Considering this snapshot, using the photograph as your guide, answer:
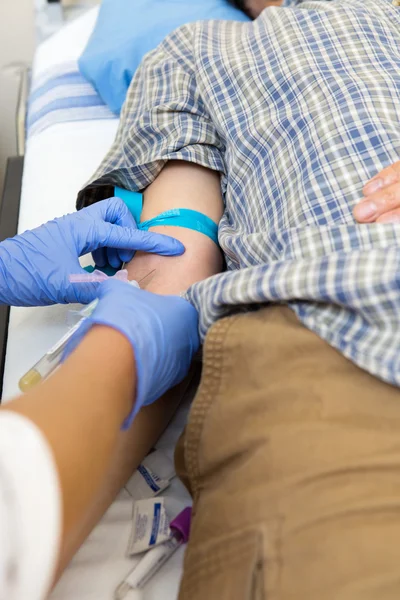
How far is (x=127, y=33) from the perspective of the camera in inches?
56.4

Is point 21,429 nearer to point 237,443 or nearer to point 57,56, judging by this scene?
point 237,443

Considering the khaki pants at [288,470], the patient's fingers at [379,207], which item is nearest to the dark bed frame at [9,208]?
the khaki pants at [288,470]

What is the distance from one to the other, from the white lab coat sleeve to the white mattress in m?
0.24

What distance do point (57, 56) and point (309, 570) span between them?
5.26 ft

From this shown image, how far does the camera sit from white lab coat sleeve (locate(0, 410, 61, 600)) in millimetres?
389

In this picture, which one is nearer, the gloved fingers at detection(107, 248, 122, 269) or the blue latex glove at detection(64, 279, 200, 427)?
the blue latex glove at detection(64, 279, 200, 427)

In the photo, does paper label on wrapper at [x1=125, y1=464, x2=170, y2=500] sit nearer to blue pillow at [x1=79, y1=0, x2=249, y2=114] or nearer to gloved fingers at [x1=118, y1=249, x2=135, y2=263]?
gloved fingers at [x1=118, y1=249, x2=135, y2=263]

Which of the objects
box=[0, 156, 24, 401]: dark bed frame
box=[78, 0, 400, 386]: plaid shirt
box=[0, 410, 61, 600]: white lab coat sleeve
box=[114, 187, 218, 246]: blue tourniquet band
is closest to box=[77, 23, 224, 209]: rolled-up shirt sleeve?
box=[78, 0, 400, 386]: plaid shirt

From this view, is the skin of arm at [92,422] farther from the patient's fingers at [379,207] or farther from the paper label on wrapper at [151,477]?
the patient's fingers at [379,207]

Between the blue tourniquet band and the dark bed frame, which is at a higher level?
the dark bed frame

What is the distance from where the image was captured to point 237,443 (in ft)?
1.86

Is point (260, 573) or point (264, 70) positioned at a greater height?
point (264, 70)

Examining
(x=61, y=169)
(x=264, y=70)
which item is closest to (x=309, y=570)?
(x=264, y=70)

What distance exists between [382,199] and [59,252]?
1.64 ft
